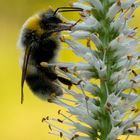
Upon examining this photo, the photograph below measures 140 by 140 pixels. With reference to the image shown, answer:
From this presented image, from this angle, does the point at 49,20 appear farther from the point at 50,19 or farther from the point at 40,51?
the point at 40,51

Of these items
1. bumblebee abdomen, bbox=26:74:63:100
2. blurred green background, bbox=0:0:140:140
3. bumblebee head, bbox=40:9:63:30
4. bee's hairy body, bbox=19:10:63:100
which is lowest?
blurred green background, bbox=0:0:140:140

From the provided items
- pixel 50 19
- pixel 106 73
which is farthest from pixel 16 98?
pixel 106 73

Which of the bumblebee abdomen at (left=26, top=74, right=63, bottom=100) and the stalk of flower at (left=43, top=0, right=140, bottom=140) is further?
the bumblebee abdomen at (left=26, top=74, right=63, bottom=100)

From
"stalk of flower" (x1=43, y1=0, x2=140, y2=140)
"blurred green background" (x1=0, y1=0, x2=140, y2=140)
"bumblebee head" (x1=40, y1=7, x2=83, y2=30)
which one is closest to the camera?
"stalk of flower" (x1=43, y1=0, x2=140, y2=140)

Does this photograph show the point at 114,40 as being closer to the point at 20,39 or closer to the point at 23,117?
the point at 20,39

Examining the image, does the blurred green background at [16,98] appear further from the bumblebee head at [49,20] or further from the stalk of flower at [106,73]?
the stalk of flower at [106,73]

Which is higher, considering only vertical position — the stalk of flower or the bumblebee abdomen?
the stalk of flower

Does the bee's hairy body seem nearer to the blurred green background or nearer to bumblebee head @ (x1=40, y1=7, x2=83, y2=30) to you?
bumblebee head @ (x1=40, y1=7, x2=83, y2=30)

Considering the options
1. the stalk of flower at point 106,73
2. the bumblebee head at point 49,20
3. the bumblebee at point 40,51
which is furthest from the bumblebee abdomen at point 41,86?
the stalk of flower at point 106,73

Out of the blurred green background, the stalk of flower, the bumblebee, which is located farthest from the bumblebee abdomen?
the blurred green background
